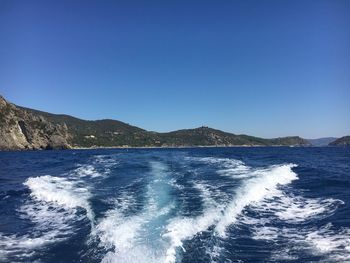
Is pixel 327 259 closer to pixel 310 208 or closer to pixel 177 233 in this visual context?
pixel 177 233

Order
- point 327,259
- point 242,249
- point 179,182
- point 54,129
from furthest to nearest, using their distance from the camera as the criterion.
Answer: point 54,129
point 179,182
point 242,249
point 327,259

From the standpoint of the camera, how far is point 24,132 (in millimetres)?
142750

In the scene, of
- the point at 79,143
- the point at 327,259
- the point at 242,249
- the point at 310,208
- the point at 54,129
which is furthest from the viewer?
the point at 79,143

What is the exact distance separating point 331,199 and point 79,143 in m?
180

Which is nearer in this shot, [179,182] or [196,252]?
[196,252]

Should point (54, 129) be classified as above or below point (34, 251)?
above

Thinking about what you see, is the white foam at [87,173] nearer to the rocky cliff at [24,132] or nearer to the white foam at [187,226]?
the white foam at [187,226]

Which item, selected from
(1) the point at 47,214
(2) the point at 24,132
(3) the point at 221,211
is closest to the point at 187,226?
(3) the point at 221,211

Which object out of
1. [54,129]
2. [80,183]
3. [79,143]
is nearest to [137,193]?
[80,183]

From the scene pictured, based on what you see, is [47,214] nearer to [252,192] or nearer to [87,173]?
[252,192]

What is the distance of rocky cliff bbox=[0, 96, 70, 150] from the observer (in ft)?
425

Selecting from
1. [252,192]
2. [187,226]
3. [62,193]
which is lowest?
[187,226]

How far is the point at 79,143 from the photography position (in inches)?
7510

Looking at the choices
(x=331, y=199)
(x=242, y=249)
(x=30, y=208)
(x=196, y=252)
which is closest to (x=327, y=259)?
(x=242, y=249)
